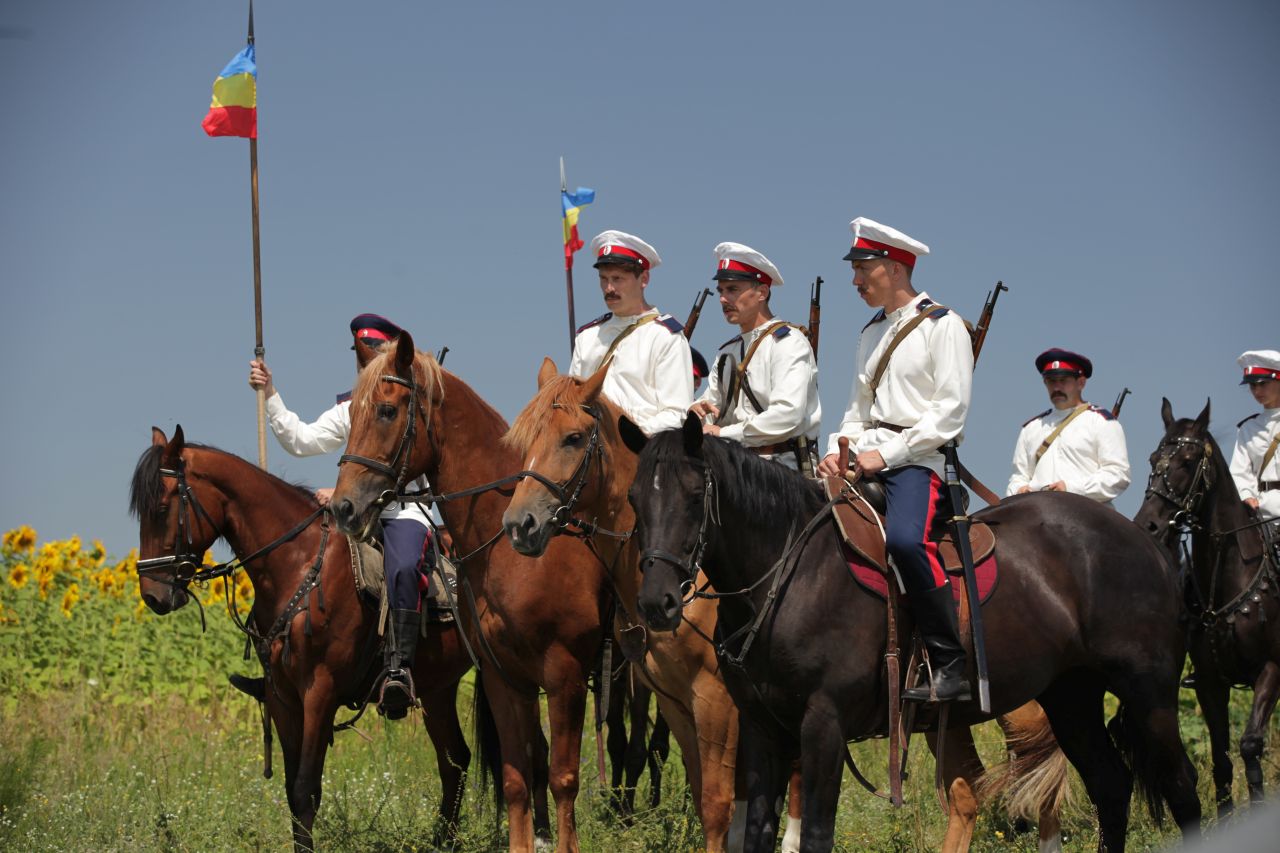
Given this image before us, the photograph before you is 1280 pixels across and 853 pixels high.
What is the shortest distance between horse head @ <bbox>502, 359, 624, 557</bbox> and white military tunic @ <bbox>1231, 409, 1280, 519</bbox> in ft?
21.8

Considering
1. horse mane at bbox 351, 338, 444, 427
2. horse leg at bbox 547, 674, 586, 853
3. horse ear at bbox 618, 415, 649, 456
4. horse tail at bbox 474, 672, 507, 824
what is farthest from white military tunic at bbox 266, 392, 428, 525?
horse ear at bbox 618, 415, 649, 456

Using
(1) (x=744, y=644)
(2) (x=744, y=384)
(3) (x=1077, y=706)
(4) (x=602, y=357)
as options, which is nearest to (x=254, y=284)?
(4) (x=602, y=357)

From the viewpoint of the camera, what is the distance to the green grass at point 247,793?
8898mm

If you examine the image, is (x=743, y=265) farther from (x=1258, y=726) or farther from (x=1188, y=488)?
(x=1258, y=726)

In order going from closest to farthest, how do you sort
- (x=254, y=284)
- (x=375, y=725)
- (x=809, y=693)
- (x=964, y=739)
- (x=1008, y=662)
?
(x=809, y=693) < (x=1008, y=662) < (x=964, y=739) < (x=254, y=284) < (x=375, y=725)

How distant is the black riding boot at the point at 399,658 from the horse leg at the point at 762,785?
3.19 meters

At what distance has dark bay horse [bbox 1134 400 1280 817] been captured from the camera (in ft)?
36.0

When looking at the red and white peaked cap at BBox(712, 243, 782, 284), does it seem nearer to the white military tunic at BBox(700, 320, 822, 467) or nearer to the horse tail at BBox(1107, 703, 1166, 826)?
the white military tunic at BBox(700, 320, 822, 467)

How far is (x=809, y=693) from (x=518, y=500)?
1920 mm

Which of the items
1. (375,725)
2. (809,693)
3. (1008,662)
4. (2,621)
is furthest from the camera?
(2,621)

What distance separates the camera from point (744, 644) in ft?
20.5

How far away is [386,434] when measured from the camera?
807cm

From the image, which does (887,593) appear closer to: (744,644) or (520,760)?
(744,644)

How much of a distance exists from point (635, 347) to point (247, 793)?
501cm
